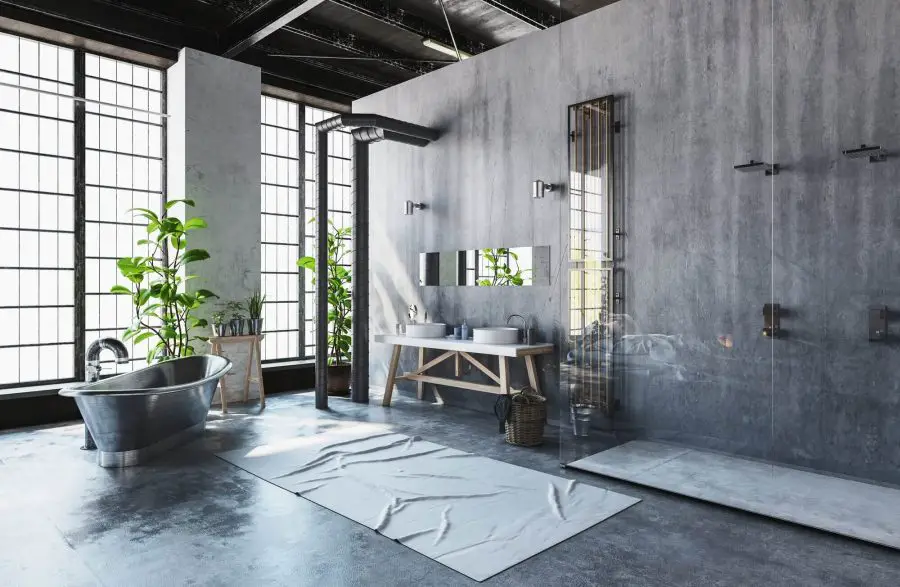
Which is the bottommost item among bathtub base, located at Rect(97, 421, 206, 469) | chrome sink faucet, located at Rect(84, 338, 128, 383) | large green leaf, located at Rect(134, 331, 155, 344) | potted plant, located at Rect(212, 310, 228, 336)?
A: bathtub base, located at Rect(97, 421, 206, 469)

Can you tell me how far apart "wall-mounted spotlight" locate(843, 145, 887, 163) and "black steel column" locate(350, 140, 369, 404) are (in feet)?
14.5

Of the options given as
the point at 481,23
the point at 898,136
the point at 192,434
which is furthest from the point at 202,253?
the point at 898,136

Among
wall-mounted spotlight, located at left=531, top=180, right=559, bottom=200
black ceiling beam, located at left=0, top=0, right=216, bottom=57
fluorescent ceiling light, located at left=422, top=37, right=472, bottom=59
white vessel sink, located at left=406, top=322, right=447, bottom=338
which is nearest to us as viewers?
wall-mounted spotlight, located at left=531, top=180, right=559, bottom=200

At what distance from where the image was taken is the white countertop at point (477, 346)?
513cm

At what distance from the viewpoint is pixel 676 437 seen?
3.70 metres

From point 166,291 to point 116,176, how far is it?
66.5 inches

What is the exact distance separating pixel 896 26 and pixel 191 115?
233 inches

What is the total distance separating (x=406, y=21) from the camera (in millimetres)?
6227

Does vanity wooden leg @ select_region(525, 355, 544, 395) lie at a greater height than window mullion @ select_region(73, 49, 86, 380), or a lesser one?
lesser

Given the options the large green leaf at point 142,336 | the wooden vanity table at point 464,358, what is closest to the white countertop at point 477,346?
the wooden vanity table at point 464,358

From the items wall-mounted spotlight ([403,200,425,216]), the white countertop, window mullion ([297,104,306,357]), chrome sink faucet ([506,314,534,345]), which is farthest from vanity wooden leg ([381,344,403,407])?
window mullion ([297,104,306,357])

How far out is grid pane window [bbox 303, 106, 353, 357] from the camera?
776 cm

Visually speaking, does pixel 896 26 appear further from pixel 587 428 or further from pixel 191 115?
pixel 191 115

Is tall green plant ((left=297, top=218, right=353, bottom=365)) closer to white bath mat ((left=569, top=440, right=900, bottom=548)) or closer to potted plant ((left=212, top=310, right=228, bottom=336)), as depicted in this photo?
potted plant ((left=212, top=310, right=228, bottom=336))
